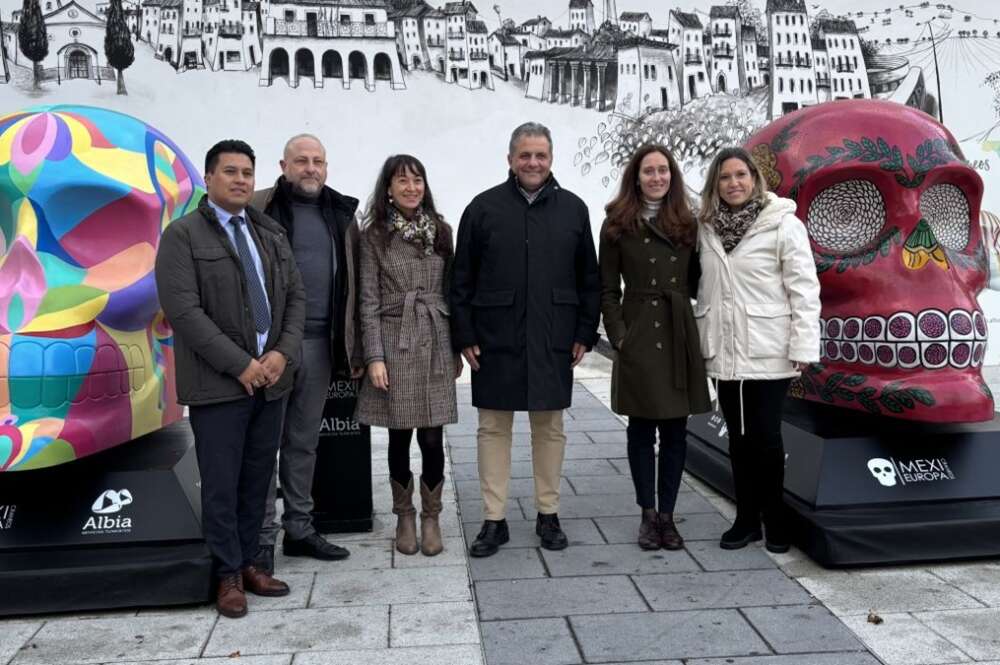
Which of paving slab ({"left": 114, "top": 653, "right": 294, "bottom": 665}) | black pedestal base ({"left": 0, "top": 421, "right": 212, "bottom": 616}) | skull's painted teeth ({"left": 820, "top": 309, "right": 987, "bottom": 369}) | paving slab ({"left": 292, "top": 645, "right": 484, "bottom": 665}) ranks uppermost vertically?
skull's painted teeth ({"left": 820, "top": 309, "right": 987, "bottom": 369})

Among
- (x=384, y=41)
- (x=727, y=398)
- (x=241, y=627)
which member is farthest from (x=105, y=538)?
(x=384, y=41)

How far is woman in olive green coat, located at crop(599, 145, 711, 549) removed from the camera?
362 centimetres

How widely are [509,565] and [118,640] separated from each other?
58.0 inches

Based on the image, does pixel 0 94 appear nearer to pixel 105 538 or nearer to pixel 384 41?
pixel 384 41

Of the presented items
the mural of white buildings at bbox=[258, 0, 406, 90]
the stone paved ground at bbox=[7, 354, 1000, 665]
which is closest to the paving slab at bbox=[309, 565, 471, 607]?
the stone paved ground at bbox=[7, 354, 1000, 665]

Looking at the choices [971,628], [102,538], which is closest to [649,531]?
[971,628]

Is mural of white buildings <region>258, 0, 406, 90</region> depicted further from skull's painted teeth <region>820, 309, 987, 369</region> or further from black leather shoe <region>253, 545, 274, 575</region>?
skull's painted teeth <region>820, 309, 987, 369</region>

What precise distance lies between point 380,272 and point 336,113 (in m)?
5.73

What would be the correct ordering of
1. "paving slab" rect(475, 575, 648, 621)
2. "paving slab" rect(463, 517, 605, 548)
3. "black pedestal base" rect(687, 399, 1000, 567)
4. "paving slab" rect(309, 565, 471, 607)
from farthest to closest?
"paving slab" rect(463, 517, 605, 548)
"black pedestal base" rect(687, 399, 1000, 567)
"paving slab" rect(309, 565, 471, 607)
"paving slab" rect(475, 575, 648, 621)

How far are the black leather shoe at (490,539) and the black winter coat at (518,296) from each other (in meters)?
0.57

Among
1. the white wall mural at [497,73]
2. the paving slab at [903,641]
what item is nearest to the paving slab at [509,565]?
the paving slab at [903,641]

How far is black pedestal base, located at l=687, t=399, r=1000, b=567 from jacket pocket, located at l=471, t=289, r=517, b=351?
1.35 metres

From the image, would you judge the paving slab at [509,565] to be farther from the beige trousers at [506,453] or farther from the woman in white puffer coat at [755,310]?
the woman in white puffer coat at [755,310]

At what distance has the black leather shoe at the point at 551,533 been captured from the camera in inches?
152
